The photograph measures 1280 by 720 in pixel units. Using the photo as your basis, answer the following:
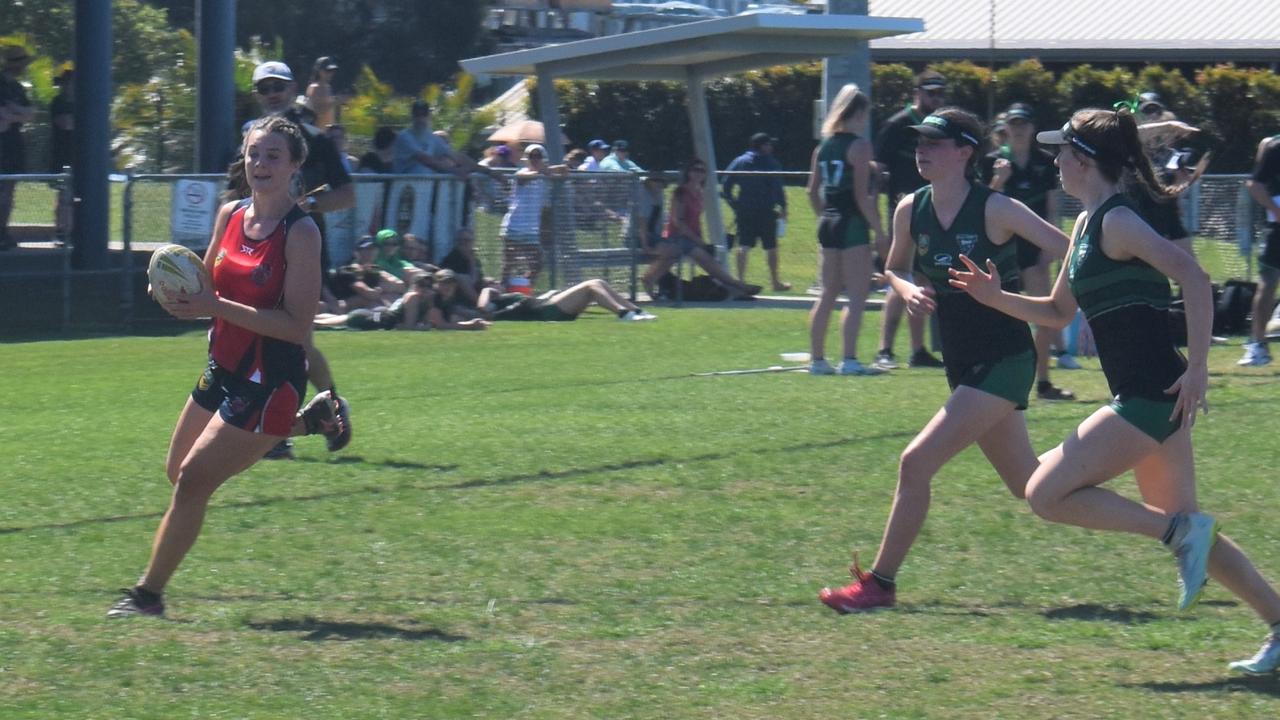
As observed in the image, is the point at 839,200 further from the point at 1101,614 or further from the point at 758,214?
the point at 758,214

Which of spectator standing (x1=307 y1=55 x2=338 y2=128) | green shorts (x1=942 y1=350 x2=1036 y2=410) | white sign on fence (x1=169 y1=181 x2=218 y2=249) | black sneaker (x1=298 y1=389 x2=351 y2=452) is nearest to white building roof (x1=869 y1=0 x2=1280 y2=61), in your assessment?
spectator standing (x1=307 y1=55 x2=338 y2=128)

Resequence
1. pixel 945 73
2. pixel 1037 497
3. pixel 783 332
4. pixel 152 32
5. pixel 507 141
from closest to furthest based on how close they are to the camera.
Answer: pixel 1037 497, pixel 783 332, pixel 507 141, pixel 945 73, pixel 152 32

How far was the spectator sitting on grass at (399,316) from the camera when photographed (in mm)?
16438

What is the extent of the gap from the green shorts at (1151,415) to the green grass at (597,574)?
712 millimetres

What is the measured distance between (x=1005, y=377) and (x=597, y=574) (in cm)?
169

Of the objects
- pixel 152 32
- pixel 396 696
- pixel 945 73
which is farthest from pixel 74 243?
pixel 152 32

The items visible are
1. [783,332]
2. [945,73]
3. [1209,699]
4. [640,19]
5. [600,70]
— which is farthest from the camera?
[640,19]

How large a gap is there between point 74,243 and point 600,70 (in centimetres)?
713

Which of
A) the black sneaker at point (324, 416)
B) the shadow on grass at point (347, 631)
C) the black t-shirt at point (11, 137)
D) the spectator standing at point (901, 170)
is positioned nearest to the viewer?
the shadow on grass at point (347, 631)

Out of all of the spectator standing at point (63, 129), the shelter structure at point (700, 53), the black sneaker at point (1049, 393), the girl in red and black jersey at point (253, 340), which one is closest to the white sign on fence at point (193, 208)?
the spectator standing at point (63, 129)

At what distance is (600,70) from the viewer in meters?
21.5

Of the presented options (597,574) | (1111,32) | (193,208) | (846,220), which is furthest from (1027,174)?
(1111,32)

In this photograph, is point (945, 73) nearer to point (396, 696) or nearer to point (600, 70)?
point (600, 70)

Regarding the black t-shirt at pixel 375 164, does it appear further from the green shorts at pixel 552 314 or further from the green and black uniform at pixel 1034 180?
the green and black uniform at pixel 1034 180
